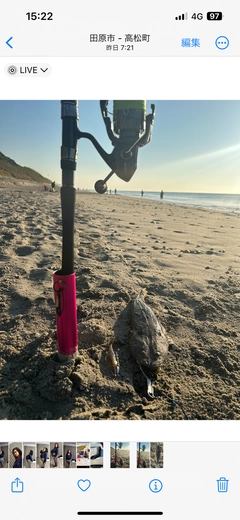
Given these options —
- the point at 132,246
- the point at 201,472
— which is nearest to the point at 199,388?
the point at 201,472

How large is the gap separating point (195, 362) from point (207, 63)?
2.08 m

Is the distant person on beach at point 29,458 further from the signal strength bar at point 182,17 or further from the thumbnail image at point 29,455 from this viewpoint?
the signal strength bar at point 182,17

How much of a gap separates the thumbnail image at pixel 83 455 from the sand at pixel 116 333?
0.82 feet

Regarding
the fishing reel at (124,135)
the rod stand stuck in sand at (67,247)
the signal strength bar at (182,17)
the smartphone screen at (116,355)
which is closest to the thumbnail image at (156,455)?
the smartphone screen at (116,355)

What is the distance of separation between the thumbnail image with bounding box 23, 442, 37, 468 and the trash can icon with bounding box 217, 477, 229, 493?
2.93ft

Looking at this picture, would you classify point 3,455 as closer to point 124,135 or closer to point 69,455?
point 69,455

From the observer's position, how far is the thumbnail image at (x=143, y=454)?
4.30 feet

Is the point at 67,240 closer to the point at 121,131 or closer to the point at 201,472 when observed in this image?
the point at 121,131

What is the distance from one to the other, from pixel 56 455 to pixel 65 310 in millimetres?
788

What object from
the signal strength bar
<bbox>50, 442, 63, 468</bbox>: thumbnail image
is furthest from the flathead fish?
the signal strength bar

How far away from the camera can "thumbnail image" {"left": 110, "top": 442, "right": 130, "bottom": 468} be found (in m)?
1.30

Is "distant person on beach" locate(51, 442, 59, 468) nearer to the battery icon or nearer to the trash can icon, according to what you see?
the trash can icon

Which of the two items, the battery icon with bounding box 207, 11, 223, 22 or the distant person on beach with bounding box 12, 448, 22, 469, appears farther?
the battery icon with bounding box 207, 11, 223, 22

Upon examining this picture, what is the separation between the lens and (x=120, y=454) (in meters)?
1.33
